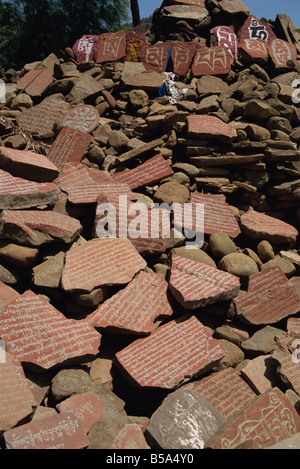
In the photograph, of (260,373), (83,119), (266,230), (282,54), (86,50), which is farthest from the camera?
(86,50)

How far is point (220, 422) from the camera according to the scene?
236 centimetres

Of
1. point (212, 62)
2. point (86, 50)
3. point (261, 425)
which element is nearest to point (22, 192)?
point (261, 425)

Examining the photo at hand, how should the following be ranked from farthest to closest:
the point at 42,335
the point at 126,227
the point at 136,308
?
1. the point at 126,227
2. the point at 136,308
3. the point at 42,335

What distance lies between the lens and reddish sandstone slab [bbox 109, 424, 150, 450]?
83.7 inches

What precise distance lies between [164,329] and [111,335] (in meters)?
0.44

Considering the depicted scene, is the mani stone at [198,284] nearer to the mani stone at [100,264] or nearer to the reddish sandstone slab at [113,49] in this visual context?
the mani stone at [100,264]

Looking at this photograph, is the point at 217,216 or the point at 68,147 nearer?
the point at 217,216

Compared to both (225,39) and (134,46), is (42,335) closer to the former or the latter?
(134,46)

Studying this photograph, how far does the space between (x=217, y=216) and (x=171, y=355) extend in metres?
1.81

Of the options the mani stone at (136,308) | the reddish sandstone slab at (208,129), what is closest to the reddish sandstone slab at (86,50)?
the reddish sandstone slab at (208,129)

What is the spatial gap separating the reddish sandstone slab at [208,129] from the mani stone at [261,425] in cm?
301

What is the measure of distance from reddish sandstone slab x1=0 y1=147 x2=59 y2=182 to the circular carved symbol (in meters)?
1.44

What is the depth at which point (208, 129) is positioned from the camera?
15.2 ft
